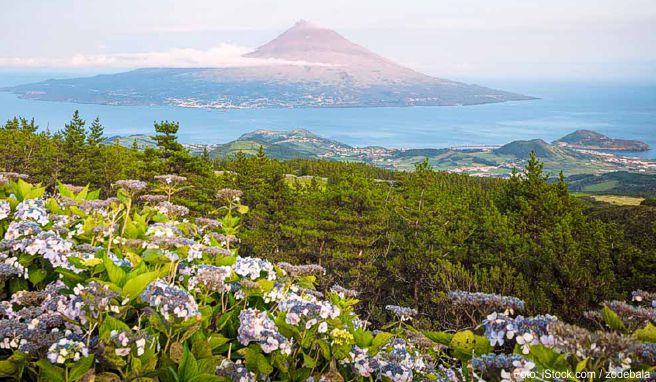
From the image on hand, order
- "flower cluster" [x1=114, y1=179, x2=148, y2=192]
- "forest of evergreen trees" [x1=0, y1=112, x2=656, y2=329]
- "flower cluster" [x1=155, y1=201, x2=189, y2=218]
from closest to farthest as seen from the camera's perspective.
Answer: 1. "flower cluster" [x1=114, y1=179, x2=148, y2=192]
2. "flower cluster" [x1=155, y1=201, x2=189, y2=218]
3. "forest of evergreen trees" [x1=0, y1=112, x2=656, y2=329]

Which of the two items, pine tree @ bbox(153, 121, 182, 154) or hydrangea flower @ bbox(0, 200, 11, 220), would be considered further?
pine tree @ bbox(153, 121, 182, 154)

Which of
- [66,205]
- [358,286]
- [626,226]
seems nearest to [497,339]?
[66,205]

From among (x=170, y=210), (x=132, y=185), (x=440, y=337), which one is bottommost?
(x=440, y=337)

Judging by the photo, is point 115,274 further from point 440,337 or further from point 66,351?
point 440,337

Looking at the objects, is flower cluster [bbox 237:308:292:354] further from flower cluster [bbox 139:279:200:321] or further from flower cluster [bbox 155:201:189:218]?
flower cluster [bbox 155:201:189:218]

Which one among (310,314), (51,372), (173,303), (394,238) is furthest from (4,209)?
(394,238)

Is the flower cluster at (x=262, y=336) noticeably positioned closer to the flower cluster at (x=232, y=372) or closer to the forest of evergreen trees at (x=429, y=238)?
the flower cluster at (x=232, y=372)

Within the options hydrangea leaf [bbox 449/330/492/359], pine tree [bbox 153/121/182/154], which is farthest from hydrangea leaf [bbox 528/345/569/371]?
pine tree [bbox 153/121/182/154]

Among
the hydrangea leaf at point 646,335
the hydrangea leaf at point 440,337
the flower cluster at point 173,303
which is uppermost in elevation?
the hydrangea leaf at point 646,335

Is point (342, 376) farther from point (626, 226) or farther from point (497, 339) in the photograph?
point (626, 226)

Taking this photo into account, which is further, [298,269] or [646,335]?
[298,269]

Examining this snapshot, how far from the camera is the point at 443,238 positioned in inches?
1118

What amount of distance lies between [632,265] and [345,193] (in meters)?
15.1

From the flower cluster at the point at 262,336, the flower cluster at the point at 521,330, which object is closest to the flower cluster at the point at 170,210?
the flower cluster at the point at 262,336
